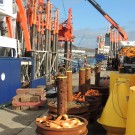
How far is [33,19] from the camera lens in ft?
55.6

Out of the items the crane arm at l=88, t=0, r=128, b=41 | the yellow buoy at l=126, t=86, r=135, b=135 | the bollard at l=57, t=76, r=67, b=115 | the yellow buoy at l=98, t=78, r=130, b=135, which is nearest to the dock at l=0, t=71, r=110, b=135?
the yellow buoy at l=98, t=78, r=130, b=135

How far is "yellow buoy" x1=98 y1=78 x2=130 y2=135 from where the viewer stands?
5609 mm

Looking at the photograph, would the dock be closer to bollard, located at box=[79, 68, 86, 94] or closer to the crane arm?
bollard, located at box=[79, 68, 86, 94]

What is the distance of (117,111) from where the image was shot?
5.69m

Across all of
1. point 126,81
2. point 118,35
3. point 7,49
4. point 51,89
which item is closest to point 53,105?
point 126,81

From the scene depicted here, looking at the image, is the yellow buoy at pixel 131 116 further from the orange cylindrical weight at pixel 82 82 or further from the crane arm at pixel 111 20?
the crane arm at pixel 111 20

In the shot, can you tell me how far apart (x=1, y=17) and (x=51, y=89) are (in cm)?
342

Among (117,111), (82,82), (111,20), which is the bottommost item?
(117,111)

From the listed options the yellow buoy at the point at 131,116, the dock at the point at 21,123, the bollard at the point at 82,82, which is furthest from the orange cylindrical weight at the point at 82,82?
the yellow buoy at the point at 131,116

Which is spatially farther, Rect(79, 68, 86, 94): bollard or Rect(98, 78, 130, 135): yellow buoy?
Rect(79, 68, 86, 94): bollard

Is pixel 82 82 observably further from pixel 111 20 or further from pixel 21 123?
pixel 111 20

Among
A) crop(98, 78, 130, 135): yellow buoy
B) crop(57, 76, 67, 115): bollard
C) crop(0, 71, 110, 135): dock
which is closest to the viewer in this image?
crop(57, 76, 67, 115): bollard

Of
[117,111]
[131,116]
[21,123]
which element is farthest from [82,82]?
[131,116]

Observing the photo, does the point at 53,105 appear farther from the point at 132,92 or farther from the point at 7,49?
→ the point at 7,49
